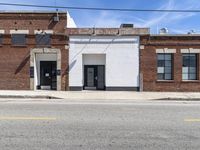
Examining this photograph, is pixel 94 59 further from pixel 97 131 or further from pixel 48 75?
pixel 97 131

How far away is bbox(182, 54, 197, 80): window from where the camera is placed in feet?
96.7

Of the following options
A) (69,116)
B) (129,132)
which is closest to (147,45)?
(69,116)

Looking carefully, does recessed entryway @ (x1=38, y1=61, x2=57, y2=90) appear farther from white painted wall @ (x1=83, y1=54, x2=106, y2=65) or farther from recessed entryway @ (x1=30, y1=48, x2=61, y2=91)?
white painted wall @ (x1=83, y1=54, x2=106, y2=65)

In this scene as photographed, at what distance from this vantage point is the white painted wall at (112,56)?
29344 millimetres

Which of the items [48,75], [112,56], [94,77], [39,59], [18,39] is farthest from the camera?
[94,77]

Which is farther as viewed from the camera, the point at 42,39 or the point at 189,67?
the point at 189,67

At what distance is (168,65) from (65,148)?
23016 mm

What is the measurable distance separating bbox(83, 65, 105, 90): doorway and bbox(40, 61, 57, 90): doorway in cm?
250

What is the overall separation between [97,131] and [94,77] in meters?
21.4

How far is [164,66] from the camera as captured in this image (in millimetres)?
29594

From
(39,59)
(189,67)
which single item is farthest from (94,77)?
(189,67)

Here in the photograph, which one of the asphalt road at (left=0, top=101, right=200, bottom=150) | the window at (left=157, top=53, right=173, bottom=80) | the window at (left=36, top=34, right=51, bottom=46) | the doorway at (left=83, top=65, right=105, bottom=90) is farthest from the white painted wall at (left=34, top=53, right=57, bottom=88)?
the asphalt road at (left=0, top=101, right=200, bottom=150)

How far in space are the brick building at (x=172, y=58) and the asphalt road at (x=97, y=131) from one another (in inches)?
651

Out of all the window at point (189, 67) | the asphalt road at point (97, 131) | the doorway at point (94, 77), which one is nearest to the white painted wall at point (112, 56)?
the doorway at point (94, 77)
